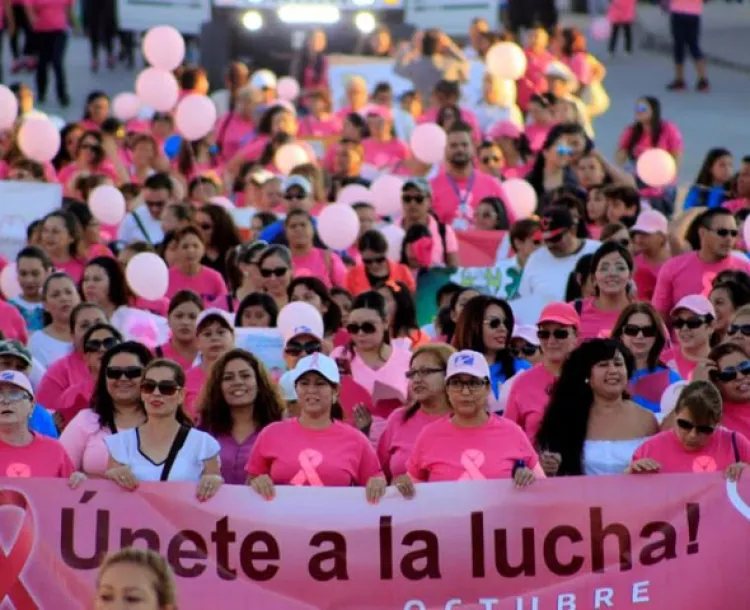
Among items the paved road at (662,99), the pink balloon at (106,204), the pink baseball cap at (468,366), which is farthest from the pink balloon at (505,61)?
the pink baseball cap at (468,366)

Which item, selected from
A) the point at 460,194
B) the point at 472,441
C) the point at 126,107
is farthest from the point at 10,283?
the point at 126,107

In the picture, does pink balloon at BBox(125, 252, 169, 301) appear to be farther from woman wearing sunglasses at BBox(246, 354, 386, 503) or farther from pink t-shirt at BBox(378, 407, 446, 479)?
woman wearing sunglasses at BBox(246, 354, 386, 503)

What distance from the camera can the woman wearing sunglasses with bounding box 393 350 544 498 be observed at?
9.33 m

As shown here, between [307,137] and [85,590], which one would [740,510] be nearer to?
[85,590]

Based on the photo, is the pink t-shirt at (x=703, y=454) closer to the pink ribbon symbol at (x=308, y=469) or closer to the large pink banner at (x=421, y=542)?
the large pink banner at (x=421, y=542)

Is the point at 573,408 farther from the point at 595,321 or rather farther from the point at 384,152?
the point at 384,152

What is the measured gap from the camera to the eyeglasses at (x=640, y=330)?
34.7ft

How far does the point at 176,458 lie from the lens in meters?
9.45

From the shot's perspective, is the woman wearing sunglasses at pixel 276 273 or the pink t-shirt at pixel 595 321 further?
the woman wearing sunglasses at pixel 276 273

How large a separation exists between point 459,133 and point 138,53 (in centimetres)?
1427

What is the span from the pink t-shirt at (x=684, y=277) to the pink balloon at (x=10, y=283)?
146 inches

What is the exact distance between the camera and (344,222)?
1415 cm

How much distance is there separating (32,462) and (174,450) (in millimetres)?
586

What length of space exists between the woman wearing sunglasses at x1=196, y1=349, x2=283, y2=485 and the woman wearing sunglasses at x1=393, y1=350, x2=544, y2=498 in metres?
0.90
